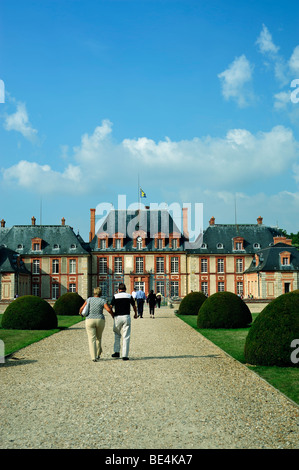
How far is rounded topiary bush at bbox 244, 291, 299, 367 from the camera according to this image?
26.1 ft

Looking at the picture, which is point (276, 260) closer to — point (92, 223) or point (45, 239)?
point (92, 223)

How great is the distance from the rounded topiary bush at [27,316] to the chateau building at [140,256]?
2690 centimetres

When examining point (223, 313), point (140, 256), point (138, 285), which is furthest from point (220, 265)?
point (223, 313)

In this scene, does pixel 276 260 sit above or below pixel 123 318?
above

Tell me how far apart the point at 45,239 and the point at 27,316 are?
2939cm

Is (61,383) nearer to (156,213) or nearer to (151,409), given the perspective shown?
(151,409)

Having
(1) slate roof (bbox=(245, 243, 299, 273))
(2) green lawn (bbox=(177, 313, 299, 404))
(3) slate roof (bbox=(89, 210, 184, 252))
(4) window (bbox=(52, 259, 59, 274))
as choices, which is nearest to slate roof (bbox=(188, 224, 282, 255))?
(3) slate roof (bbox=(89, 210, 184, 252))

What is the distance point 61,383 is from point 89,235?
3981 cm

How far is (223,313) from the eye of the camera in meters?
15.5

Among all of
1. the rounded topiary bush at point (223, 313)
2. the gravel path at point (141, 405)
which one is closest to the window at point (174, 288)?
the rounded topiary bush at point (223, 313)

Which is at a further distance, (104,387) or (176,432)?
(104,387)

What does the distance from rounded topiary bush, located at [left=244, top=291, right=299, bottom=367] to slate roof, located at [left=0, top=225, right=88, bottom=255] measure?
35379mm
